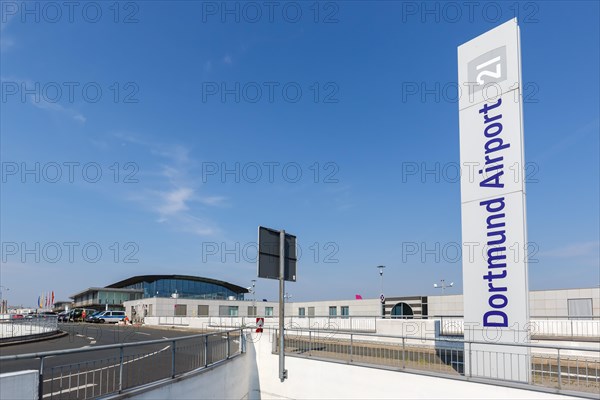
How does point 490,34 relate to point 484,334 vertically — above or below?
above

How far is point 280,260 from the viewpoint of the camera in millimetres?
15906

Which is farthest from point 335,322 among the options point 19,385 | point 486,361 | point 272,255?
point 19,385

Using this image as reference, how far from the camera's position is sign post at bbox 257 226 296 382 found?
605 inches

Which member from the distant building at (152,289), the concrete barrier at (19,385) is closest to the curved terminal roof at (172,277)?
the distant building at (152,289)

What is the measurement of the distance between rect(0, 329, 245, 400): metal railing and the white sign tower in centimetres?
714

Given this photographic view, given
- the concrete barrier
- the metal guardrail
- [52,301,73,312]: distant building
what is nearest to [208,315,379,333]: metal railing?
the metal guardrail

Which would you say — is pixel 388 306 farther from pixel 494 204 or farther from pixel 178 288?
pixel 178 288

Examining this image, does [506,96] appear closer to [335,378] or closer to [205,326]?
[335,378]

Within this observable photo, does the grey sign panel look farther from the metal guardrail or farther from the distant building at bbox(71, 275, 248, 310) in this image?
the distant building at bbox(71, 275, 248, 310)

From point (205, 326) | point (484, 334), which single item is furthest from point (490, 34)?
point (205, 326)

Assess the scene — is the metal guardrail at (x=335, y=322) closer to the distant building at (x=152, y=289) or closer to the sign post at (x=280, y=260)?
the sign post at (x=280, y=260)

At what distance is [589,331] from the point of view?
18.2 meters

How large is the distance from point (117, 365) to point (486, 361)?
9362 mm

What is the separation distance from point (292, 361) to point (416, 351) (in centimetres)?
467
